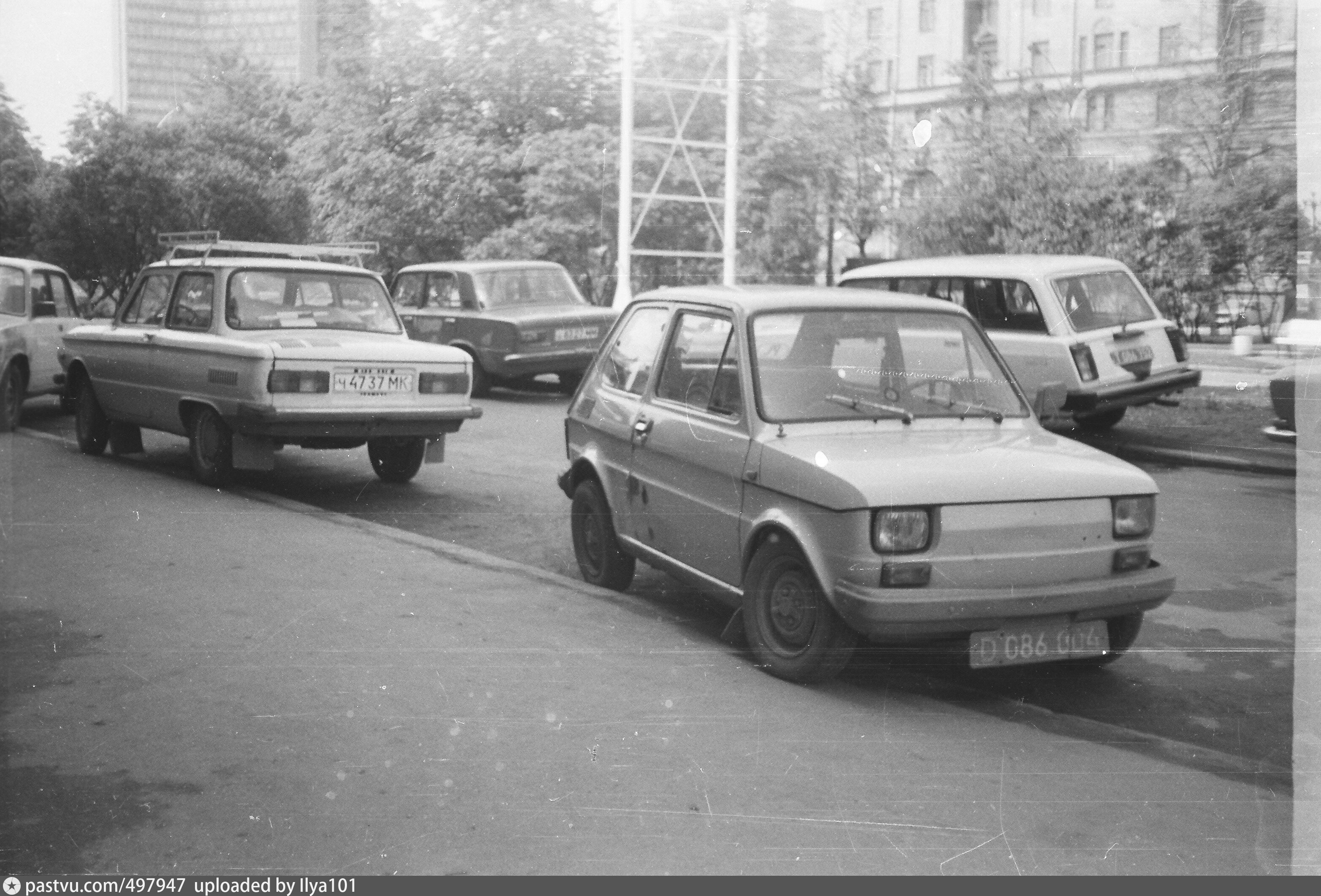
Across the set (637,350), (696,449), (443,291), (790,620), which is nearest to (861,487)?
(790,620)

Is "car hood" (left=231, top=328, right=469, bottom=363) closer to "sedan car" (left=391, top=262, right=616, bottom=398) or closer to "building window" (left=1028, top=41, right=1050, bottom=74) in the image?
"sedan car" (left=391, top=262, right=616, bottom=398)

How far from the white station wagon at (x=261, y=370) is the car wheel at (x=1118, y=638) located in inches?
107

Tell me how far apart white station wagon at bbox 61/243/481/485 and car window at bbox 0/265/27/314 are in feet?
0.79

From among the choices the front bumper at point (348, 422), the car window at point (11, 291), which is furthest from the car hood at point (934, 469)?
the car window at point (11, 291)

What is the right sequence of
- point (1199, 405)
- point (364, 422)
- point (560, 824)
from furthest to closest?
point (364, 422) → point (1199, 405) → point (560, 824)

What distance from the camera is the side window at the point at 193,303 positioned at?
4.58 m

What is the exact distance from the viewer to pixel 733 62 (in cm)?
425

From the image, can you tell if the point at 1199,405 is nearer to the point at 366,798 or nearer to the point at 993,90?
the point at 993,90

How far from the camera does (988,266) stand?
461cm

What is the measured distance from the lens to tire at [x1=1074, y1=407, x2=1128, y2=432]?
14.8ft

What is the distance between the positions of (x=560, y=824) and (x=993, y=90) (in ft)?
9.36

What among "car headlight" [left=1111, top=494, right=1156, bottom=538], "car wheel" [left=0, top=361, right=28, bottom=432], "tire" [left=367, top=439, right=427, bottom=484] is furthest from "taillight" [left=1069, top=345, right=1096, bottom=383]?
"car wheel" [left=0, top=361, right=28, bottom=432]

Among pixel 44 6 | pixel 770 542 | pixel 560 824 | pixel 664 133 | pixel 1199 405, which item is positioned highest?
pixel 44 6

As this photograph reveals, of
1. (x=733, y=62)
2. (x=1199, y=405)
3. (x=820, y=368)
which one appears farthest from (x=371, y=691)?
(x=1199, y=405)
